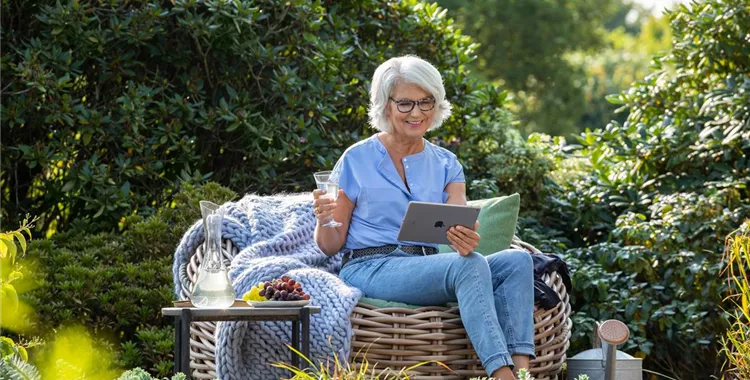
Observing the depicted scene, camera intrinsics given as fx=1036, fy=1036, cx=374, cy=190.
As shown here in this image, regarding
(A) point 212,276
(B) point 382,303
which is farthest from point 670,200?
(A) point 212,276

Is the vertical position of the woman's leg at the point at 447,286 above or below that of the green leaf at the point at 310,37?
below

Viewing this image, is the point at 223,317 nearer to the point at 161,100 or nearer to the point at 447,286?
the point at 447,286

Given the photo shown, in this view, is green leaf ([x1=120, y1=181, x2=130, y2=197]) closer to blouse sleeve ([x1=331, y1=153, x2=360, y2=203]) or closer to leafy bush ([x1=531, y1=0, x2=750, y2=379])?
blouse sleeve ([x1=331, y1=153, x2=360, y2=203])

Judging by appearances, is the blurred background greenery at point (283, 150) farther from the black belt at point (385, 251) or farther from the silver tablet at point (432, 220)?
the silver tablet at point (432, 220)

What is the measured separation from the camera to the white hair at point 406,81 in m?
3.88

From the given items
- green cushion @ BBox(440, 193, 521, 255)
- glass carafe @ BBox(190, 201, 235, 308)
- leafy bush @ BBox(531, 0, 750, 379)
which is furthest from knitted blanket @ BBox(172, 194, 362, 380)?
leafy bush @ BBox(531, 0, 750, 379)

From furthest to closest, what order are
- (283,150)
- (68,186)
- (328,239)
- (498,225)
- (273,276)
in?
(283,150) < (68,186) < (498,225) < (328,239) < (273,276)

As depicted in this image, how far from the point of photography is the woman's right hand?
3.47 meters

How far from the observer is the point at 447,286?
3.58 meters

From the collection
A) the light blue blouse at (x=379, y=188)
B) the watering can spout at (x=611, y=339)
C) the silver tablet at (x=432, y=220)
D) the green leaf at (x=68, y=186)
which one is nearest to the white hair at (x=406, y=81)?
the light blue blouse at (x=379, y=188)

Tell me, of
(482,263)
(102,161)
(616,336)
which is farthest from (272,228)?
(102,161)

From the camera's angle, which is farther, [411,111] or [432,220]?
[411,111]

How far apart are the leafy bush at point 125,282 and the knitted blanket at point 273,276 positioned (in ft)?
1.78

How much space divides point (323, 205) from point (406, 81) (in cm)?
65
